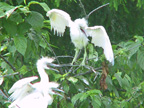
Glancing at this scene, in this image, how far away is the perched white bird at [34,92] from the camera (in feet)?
6.68

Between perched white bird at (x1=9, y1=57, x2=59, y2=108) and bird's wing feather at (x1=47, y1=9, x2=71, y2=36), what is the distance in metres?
0.29

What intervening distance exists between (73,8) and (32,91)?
2.02 metres

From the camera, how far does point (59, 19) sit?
2.51 meters

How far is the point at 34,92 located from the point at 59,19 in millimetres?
597

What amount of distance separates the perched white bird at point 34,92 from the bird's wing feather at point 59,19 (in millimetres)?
293

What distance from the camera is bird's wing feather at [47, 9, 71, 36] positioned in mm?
2402

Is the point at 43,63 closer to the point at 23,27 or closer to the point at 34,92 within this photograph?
the point at 34,92

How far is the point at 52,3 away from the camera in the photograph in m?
3.69

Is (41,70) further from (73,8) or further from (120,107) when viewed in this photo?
(73,8)

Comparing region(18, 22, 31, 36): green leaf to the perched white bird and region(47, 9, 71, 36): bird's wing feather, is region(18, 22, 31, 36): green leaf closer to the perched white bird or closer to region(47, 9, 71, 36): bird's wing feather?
the perched white bird

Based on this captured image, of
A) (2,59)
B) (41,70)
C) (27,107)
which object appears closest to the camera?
(27,107)

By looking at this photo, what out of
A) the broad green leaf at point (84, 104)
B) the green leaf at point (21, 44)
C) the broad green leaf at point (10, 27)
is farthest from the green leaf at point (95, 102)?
the broad green leaf at point (10, 27)

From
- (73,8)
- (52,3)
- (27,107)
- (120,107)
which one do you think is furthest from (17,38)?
(73,8)

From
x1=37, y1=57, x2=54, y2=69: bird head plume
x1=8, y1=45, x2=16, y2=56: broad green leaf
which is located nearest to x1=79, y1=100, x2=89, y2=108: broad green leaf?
x1=37, y1=57, x2=54, y2=69: bird head plume
